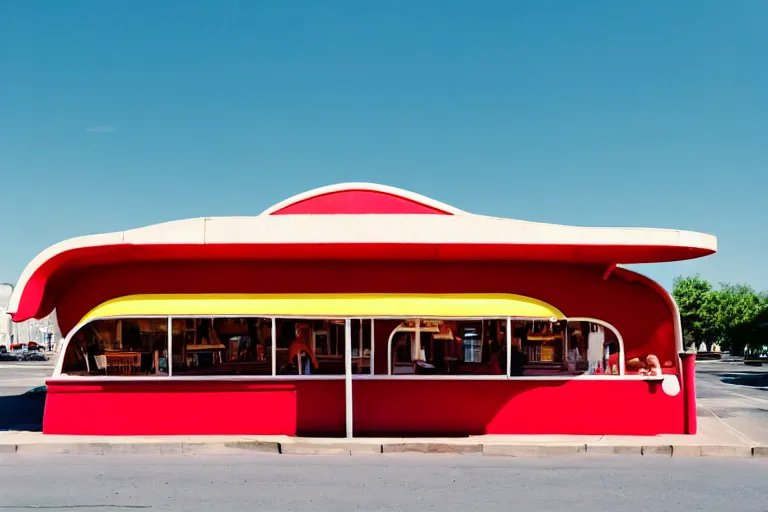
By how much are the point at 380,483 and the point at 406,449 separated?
270cm

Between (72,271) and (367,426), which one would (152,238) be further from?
(367,426)

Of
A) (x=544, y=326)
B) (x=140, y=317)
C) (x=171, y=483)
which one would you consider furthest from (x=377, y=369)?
(x=171, y=483)

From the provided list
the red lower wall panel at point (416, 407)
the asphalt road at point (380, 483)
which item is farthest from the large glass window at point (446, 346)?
the asphalt road at point (380, 483)

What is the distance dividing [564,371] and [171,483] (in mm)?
7530

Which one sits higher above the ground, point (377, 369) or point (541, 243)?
point (541, 243)

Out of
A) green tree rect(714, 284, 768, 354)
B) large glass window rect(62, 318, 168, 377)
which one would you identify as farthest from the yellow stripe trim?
green tree rect(714, 284, 768, 354)

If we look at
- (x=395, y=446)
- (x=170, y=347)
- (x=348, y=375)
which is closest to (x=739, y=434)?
(x=395, y=446)

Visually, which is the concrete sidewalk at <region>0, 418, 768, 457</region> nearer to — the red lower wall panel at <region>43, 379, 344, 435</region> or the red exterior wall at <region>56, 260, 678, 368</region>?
the red lower wall panel at <region>43, 379, 344, 435</region>

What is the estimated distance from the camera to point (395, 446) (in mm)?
12828

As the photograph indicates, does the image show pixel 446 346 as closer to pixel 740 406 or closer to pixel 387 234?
pixel 387 234

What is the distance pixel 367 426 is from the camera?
14.1m

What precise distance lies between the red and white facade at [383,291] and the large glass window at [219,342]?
721 mm

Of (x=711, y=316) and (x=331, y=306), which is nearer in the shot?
(x=331, y=306)

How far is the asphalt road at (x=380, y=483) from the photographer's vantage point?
29.5ft
